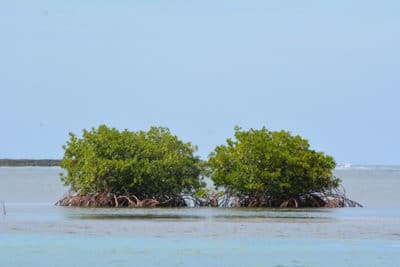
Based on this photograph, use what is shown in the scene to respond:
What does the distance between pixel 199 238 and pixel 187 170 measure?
1390 centimetres

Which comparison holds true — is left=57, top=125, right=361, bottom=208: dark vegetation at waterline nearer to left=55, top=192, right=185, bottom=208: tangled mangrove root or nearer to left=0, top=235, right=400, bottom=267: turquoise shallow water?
left=55, top=192, right=185, bottom=208: tangled mangrove root

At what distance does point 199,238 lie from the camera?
33.4m

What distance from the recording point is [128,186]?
46719 mm

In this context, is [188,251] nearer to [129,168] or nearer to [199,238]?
[199,238]

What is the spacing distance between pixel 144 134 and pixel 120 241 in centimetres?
Result: 1589

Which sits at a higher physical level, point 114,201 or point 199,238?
point 114,201

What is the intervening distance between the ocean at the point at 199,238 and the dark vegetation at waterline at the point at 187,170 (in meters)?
1.24

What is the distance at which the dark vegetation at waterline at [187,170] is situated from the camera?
45875 millimetres

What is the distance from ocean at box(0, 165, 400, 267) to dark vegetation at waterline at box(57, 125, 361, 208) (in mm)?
1244

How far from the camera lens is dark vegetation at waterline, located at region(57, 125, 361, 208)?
45875mm

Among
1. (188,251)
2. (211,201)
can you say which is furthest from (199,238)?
(211,201)

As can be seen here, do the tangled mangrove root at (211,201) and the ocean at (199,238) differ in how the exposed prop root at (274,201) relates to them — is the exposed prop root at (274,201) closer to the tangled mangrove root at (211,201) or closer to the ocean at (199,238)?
the tangled mangrove root at (211,201)

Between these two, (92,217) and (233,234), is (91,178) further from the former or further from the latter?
(233,234)

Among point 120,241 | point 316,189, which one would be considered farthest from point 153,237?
point 316,189
